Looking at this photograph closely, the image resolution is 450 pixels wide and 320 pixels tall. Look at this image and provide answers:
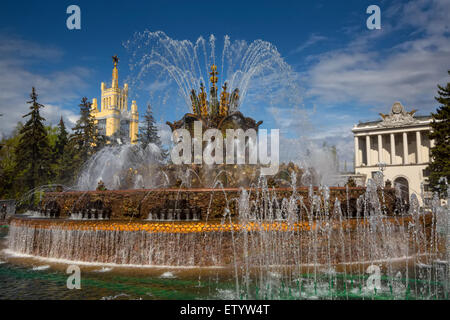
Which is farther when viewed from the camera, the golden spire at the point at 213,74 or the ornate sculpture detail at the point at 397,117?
the ornate sculpture detail at the point at 397,117

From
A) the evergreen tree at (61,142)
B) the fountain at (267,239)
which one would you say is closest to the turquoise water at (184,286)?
the fountain at (267,239)

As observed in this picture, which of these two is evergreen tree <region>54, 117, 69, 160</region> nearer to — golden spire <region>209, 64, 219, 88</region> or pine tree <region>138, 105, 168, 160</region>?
pine tree <region>138, 105, 168, 160</region>

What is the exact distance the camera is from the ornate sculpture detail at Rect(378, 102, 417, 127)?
61659mm

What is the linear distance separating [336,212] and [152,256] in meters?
6.13

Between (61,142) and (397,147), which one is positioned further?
(397,147)

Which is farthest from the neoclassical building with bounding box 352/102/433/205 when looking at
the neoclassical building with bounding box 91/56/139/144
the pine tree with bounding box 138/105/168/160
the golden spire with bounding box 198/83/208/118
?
the neoclassical building with bounding box 91/56/139/144

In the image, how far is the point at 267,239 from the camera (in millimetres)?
8758

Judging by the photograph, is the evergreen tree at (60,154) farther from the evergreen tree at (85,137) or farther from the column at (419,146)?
the column at (419,146)

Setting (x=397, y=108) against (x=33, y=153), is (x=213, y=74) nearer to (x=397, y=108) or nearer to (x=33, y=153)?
(x=33, y=153)

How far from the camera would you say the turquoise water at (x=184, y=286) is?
623 centimetres

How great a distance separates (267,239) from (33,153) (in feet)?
105

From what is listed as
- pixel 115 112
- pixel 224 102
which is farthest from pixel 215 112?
pixel 115 112

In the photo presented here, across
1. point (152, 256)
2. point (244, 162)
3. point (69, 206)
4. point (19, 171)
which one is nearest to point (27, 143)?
point (19, 171)

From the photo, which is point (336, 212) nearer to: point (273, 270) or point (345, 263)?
point (345, 263)
